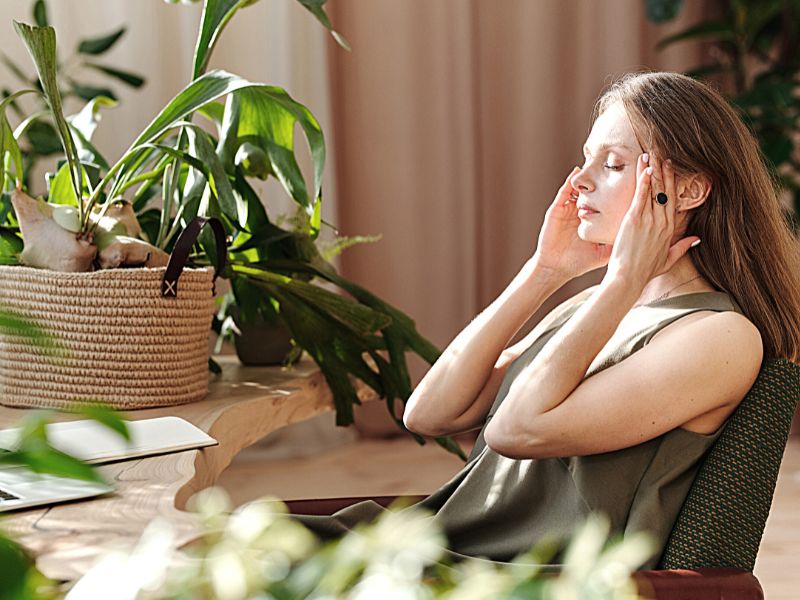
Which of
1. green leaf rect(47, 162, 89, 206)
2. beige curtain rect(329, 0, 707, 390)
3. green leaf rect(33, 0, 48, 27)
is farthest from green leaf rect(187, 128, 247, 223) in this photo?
beige curtain rect(329, 0, 707, 390)

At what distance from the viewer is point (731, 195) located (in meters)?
1.36

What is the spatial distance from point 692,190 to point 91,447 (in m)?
0.83

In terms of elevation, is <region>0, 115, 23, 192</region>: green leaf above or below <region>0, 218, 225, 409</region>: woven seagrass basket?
above

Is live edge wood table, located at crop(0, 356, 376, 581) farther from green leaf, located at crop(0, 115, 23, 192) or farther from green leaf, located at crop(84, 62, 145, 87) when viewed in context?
green leaf, located at crop(84, 62, 145, 87)

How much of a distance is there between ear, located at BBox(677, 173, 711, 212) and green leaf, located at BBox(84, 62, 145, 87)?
2.13 m

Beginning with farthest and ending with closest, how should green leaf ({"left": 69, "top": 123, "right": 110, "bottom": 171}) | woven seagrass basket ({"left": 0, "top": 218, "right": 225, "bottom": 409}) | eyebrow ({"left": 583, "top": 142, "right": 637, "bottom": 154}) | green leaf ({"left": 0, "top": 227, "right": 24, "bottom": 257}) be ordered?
green leaf ({"left": 69, "top": 123, "right": 110, "bottom": 171}), green leaf ({"left": 0, "top": 227, "right": 24, "bottom": 257}), woven seagrass basket ({"left": 0, "top": 218, "right": 225, "bottom": 409}), eyebrow ({"left": 583, "top": 142, "right": 637, "bottom": 154})

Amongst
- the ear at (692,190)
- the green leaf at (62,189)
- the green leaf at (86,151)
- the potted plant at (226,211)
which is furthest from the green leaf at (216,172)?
the ear at (692,190)

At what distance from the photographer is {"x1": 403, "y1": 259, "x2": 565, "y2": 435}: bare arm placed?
1552 mm

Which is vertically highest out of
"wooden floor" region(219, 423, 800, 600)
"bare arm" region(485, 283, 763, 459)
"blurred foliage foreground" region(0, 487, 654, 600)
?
"blurred foliage foreground" region(0, 487, 654, 600)

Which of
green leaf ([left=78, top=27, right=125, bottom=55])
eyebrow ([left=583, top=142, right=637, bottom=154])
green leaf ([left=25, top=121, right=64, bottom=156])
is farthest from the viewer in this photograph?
green leaf ([left=78, top=27, right=125, bottom=55])

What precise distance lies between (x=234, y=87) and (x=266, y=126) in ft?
0.68

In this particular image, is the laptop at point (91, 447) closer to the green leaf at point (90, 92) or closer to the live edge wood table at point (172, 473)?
the live edge wood table at point (172, 473)

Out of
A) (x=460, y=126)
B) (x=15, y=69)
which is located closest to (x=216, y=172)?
(x=15, y=69)

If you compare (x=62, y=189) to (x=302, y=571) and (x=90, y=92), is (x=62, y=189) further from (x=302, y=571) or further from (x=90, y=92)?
(x=302, y=571)
